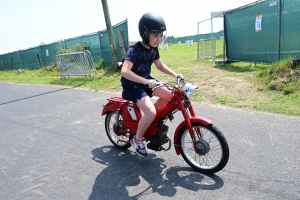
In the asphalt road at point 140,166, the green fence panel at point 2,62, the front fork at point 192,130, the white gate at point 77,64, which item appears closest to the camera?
the asphalt road at point 140,166

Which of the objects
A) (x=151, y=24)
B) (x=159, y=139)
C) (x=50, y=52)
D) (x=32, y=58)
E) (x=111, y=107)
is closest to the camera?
(x=151, y=24)

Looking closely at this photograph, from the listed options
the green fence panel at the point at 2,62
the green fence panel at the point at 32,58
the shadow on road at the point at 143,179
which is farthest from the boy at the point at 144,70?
the green fence panel at the point at 2,62

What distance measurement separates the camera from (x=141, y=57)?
10.6 feet

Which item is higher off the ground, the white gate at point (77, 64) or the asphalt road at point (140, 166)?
the white gate at point (77, 64)

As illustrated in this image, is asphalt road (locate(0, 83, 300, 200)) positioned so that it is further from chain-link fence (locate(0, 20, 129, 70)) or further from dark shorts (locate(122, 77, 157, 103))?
chain-link fence (locate(0, 20, 129, 70))

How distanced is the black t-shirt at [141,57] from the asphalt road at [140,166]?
1253mm

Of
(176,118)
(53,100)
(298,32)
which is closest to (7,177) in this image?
(176,118)

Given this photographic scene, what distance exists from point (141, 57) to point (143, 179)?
5.00ft

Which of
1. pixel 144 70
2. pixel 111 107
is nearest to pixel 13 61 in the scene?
pixel 111 107

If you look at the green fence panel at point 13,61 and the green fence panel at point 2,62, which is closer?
the green fence panel at point 13,61

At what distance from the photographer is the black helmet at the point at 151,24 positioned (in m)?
2.96

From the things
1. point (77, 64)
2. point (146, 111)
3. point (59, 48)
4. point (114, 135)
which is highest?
point (59, 48)

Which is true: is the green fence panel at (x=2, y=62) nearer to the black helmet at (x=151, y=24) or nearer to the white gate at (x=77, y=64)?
the white gate at (x=77, y=64)

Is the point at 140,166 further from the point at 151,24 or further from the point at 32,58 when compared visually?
Answer: the point at 32,58
